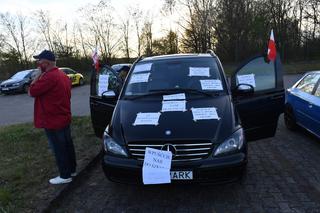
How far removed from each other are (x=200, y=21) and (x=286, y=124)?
40.9 meters

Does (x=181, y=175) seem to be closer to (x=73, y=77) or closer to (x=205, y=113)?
(x=205, y=113)

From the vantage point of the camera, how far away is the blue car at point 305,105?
727cm

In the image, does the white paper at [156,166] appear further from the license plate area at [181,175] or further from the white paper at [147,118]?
the white paper at [147,118]

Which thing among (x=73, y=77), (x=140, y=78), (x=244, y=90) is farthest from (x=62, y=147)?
(x=73, y=77)

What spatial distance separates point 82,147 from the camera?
7879mm

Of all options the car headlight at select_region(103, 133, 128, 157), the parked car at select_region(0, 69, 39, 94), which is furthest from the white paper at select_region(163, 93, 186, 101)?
the parked car at select_region(0, 69, 39, 94)

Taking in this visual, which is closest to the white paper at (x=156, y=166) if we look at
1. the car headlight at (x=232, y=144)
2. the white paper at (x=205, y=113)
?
the car headlight at (x=232, y=144)

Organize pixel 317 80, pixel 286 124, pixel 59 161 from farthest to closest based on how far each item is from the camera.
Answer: pixel 286 124 → pixel 317 80 → pixel 59 161

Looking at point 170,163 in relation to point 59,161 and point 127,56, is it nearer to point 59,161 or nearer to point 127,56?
point 59,161

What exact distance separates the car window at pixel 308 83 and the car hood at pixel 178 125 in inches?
125

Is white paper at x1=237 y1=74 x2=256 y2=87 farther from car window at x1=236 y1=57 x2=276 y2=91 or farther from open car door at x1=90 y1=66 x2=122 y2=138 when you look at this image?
open car door at x1=90 y1=66 x2=122 y2=138

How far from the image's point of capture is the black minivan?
4.71 m

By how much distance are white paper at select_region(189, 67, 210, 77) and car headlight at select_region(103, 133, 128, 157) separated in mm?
1782

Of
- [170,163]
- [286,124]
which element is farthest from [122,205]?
[286,124]
